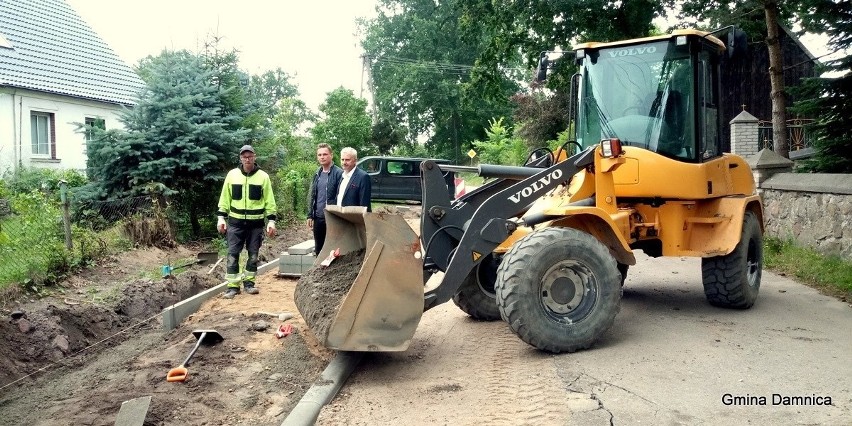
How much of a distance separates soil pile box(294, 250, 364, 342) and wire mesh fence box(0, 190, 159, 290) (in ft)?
10.1

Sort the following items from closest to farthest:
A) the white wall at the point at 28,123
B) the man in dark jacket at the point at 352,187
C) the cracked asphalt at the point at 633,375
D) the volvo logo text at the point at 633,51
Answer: the cracked asphalt at the point at 633,375
the volvo logo text at the point at 633,51
the man in dark jacket at the point at 352,187
the white wall at the point at 28,123

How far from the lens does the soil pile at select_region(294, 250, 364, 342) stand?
598 cm

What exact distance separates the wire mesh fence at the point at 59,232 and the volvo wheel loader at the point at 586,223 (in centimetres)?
414

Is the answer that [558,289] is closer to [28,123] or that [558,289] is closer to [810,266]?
[810,266]

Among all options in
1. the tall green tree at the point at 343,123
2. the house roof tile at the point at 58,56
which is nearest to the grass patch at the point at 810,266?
the house roof tile at the point at 58,56

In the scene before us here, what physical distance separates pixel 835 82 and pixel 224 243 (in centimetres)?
1129

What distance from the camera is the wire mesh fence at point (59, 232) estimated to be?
876 centimetres

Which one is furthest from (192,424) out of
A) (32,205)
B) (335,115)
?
(335,115)

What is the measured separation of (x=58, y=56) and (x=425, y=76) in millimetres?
36841

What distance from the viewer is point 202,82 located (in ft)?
43.5

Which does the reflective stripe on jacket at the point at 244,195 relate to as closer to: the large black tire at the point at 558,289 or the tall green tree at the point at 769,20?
the large black tire at the point at 558,289

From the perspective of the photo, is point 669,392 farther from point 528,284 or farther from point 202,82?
point 202,82

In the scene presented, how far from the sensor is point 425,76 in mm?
56406

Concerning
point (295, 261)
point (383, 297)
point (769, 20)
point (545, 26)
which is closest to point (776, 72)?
point (769, 20)
